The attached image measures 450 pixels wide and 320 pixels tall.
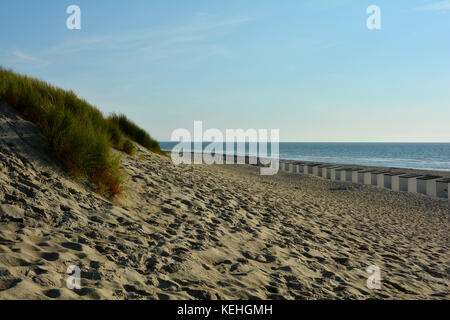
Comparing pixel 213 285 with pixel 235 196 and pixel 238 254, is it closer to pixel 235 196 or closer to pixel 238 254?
pixel 238 254

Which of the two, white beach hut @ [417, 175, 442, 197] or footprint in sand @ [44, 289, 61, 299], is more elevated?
footprint in sand @ [44, 289, 61, 299]

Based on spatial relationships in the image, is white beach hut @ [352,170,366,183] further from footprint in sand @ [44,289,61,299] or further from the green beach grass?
footprint in sand @ [44,289,61,299]

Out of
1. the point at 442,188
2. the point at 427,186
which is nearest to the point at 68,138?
the point at 442,188

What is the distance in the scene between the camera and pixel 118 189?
16.2 feet

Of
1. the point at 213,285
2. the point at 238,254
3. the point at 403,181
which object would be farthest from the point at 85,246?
the point at 403,181

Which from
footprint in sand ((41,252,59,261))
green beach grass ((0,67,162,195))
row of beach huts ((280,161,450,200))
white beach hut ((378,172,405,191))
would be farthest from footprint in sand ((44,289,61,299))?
white beach hut ((378,172,405,191))

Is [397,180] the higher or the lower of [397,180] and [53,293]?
the lower

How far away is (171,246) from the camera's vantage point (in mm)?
3740

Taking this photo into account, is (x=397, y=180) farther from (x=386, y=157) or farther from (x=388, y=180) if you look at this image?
(x=386, y=157)

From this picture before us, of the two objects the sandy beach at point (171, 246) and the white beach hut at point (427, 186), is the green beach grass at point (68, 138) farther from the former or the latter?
the white beach hut at point (427, 186)

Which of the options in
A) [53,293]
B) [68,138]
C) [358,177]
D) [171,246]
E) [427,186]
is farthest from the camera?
[358,177]

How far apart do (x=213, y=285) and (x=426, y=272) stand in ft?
10.7

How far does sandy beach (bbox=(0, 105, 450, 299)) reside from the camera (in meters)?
Result: 2.77

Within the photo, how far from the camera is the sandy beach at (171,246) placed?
2770 millimetres
